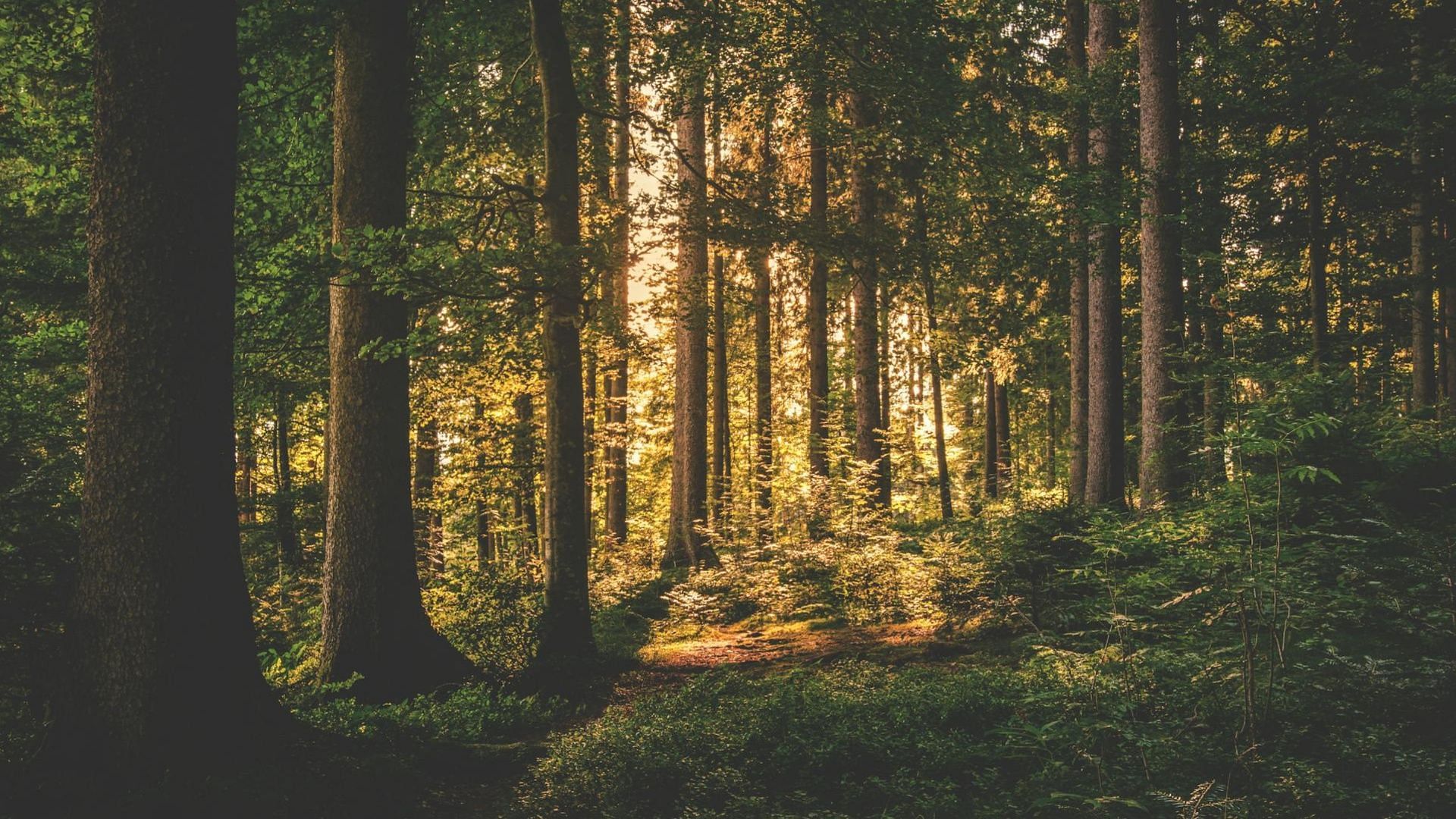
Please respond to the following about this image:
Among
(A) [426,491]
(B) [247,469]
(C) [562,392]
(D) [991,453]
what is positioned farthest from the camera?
(D) [991,453]

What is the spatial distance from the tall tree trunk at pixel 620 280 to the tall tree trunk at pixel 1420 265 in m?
11.9

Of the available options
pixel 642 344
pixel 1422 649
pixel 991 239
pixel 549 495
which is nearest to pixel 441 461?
pixel 642 344

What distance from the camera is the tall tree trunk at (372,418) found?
7660mm

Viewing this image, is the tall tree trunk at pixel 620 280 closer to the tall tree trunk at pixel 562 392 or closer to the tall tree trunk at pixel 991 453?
the tall tree trunk at pixel 562 392

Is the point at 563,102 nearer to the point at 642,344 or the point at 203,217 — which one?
the point at 642,344

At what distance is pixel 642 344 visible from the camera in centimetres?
1190

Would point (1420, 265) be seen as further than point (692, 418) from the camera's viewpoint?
No

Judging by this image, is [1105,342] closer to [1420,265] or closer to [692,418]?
[1420,265]

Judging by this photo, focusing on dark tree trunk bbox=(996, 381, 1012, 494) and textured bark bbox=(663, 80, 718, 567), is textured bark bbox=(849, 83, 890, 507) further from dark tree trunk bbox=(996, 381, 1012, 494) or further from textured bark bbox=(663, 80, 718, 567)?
dark tree trunk bbox=(996, 381, 1012, 494)

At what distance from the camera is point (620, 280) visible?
822 inches

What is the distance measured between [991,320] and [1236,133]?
7.07 m

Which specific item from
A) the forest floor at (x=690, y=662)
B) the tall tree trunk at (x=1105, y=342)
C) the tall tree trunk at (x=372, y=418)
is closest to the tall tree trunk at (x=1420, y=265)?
the tall tree trunk at (x=1105, y=342)

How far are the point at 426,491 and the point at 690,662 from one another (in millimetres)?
9243

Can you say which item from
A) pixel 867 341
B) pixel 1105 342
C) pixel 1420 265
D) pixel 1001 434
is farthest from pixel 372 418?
pixel 1001 434
